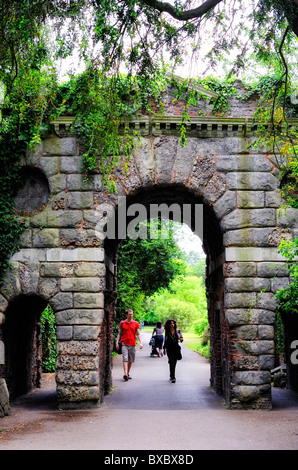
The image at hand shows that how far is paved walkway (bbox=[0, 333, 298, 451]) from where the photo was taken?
704 centimetres

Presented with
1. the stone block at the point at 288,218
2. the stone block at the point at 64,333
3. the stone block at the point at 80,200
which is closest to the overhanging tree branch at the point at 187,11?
the stone block at the point at 80,200

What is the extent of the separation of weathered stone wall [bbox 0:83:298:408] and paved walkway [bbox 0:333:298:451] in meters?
0.63

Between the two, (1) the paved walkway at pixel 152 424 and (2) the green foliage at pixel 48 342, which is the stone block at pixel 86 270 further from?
(2) the green foliage at pixel 48 342

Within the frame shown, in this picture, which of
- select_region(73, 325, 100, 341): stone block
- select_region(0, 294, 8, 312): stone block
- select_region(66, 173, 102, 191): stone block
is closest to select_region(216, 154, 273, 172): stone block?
select_region(66, 173, 102, 191): stone block

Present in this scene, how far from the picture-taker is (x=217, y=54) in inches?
311

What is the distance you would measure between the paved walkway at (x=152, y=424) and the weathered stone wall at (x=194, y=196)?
2.05 ft

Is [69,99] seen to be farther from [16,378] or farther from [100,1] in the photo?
[16,378]

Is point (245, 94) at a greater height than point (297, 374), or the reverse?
point (245, 94)

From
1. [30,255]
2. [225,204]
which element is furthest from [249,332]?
[30,255]

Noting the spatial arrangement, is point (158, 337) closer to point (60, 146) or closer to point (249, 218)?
point (249, 218)

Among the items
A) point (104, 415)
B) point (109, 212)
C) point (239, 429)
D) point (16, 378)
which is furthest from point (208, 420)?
point (16, 378)

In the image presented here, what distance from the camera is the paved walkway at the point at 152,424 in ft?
23.1

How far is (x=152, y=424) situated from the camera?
27.8 feet

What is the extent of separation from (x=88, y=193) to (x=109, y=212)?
58 cm
